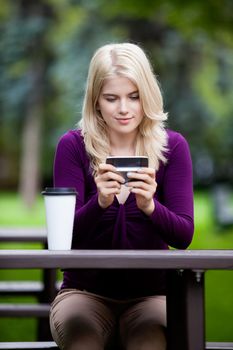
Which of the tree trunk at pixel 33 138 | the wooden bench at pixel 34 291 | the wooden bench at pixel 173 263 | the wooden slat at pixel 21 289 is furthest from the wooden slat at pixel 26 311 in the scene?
the tree trunk at pixel 33 138

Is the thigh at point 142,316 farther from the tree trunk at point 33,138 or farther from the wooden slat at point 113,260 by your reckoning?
the tree trunk at point 33,138

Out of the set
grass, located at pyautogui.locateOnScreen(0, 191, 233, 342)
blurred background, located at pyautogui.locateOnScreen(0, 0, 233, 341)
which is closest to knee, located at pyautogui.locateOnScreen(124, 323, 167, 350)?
grass, located at pyautogui.locateOnScreen(0, 191, 233, 342)

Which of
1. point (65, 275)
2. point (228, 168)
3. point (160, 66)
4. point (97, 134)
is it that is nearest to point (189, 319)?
point (65, 275)

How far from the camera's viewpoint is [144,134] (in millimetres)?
3381

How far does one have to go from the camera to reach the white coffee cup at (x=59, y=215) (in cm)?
300

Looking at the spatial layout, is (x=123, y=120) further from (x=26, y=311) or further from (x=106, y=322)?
(x=26, y=311)

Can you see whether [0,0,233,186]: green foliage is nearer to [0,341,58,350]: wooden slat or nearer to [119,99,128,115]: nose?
[0,341,58,350]: wooden slat

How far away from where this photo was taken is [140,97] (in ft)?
10.7

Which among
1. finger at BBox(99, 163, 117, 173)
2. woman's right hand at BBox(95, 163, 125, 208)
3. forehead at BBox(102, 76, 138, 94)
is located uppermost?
forehead at BBox(102, 76, 138, 94)

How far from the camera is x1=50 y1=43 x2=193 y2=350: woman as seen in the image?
10.1 feet

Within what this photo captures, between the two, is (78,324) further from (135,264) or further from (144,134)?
(144,134)

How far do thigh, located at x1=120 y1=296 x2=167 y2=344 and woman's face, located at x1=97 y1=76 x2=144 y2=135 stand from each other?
0.60 meters

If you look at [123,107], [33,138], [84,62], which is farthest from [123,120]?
[33,138]

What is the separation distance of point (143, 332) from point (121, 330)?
0.14m
